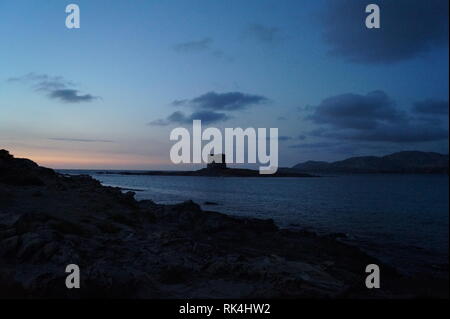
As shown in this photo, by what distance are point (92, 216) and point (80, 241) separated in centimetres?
692

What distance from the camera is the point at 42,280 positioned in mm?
10000

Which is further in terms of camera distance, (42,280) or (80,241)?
(80,241)

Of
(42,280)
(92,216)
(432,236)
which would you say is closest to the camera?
(42,280)

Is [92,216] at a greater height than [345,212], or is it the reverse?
[92,216]
